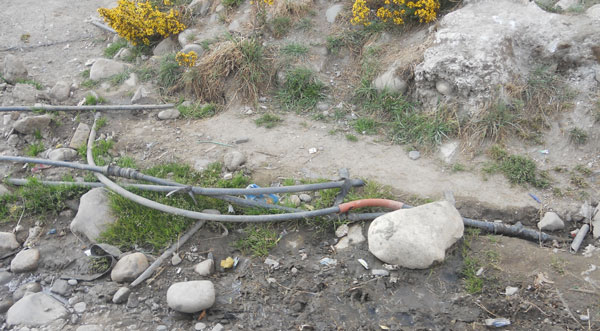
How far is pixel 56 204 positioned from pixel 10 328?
146 cm

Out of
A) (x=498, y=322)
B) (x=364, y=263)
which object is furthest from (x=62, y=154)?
(x=498, y=322)

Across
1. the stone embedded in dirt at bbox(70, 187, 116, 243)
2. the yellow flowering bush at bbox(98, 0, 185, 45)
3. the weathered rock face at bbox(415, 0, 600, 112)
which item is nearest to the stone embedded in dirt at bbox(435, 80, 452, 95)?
the weathered rock face at bbox(415, 0, 600, 112)

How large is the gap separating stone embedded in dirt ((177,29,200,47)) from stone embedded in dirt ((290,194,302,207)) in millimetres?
3475

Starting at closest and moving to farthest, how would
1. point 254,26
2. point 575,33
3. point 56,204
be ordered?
point 56,204, point 575,33, point 254,26

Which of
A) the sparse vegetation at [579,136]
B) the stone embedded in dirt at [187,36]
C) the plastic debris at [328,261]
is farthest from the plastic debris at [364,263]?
the stone embedded in dirt at [187,36]

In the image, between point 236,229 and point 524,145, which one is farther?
point 524,145

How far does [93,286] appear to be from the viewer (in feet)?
12.9

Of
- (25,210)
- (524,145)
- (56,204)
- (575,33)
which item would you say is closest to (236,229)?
(56,204)

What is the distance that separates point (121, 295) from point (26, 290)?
33.5 inches

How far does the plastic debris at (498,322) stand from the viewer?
328 centimetres

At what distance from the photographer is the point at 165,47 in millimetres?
7176

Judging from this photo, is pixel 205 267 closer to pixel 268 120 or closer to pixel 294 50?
pixel 268 120

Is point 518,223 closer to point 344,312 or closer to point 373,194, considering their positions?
point 373,194

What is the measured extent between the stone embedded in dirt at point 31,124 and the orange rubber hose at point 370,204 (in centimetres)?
388
